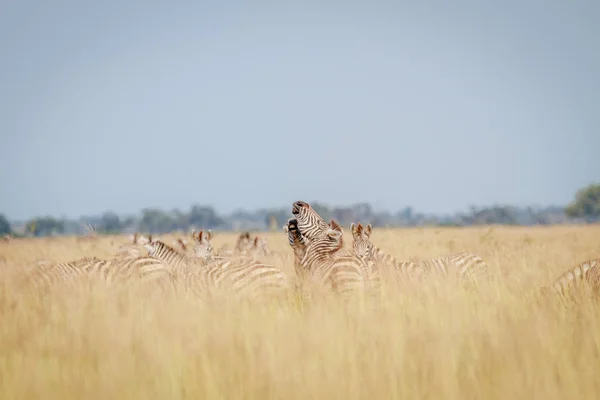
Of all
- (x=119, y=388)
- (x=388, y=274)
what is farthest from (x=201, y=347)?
(x=388, y=274)

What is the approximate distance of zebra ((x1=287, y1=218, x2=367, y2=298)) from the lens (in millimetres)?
8562

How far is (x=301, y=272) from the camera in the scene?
1012 centimetres

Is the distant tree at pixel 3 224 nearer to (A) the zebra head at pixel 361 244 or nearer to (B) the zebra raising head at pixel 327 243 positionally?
(A) the zebra head at pixel 361 244

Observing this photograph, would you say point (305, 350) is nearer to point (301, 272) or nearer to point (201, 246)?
point (301, 272)

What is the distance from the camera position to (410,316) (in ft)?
21.6

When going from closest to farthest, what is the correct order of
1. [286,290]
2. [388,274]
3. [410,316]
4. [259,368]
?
[259,368]
[410,316]
[286,290]
[388,274]

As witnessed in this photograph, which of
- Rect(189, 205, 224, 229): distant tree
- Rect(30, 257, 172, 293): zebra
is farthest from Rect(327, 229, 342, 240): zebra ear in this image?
Rect(189, 205, 224, 229): distant tree

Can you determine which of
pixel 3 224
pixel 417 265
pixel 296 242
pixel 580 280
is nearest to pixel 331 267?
pixel 296 242

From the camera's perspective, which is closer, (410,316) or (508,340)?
(508,340)

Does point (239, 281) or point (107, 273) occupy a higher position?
point (107, 273)

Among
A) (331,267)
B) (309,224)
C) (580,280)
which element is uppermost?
(309,224)

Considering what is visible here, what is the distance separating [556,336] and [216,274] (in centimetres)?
499

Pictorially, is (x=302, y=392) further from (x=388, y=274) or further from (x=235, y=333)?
(x=388, y=274)

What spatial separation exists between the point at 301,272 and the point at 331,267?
4.21 ft
